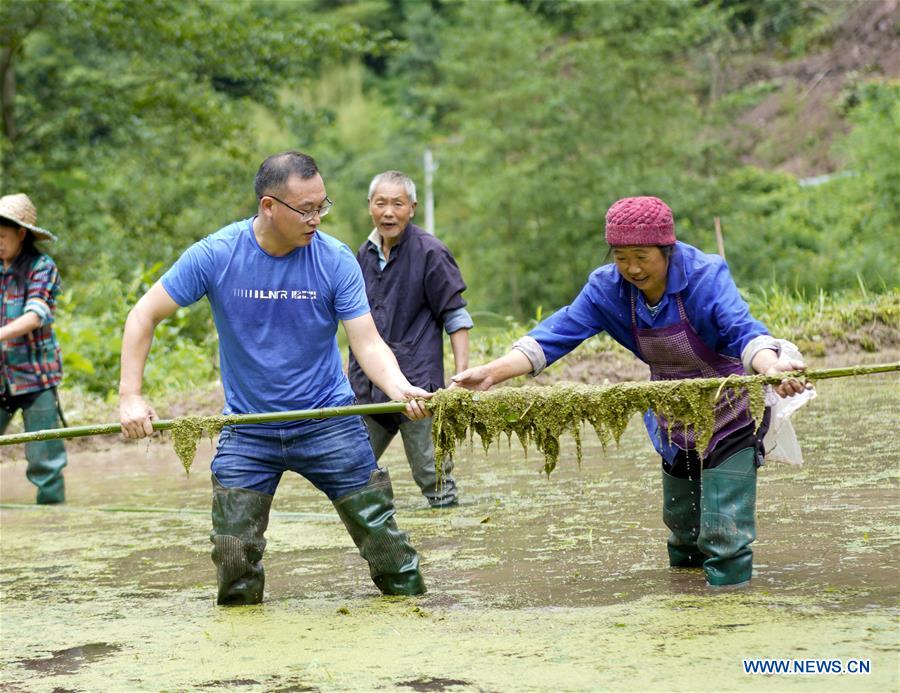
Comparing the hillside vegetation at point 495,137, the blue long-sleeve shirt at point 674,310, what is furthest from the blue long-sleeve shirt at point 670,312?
the hillside vegetation at point 495,137

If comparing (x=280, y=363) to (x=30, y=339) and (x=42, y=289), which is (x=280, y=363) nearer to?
(x=42, y=289)

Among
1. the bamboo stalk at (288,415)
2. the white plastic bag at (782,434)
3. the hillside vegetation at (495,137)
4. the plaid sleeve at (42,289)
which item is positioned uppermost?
the hillside vegetation at (495,137)

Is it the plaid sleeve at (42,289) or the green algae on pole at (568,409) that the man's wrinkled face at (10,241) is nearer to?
the plaid sleeve at (42,289)

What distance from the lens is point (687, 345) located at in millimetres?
5070

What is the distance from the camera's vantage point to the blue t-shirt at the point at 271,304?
503cm

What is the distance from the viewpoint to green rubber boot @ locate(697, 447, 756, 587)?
4.94 m

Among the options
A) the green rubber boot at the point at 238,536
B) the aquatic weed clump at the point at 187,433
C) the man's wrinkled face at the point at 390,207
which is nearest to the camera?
the green rubber boot at the point at 238,536

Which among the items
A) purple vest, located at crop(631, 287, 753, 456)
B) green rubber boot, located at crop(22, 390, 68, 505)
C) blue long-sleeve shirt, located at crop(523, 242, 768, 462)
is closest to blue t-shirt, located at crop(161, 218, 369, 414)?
blue long-sleeve shirt, located at crop(523, 242, 768, 462)

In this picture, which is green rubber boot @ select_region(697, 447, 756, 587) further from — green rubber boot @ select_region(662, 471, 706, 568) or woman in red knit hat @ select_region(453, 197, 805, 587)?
green rubber boot @ select_region(662, 471, 706, 568)

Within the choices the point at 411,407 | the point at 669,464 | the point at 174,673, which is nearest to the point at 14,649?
the point at 174,673

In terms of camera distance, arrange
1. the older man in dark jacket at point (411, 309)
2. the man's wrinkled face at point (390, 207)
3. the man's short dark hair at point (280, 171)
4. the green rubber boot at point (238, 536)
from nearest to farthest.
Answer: the man's short dark hair at point (280, 171) → the green rubber boot at point (238, 536) → the man's wrinkled face at point (390, 207) → the older man in dark jacket at point (411, 309)

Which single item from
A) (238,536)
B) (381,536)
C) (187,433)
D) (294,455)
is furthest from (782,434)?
(187,433)

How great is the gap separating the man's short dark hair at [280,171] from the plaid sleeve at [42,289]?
11.1 ft

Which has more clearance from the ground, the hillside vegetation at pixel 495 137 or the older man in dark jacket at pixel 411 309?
the hillside vegetation at pixel 495 137
